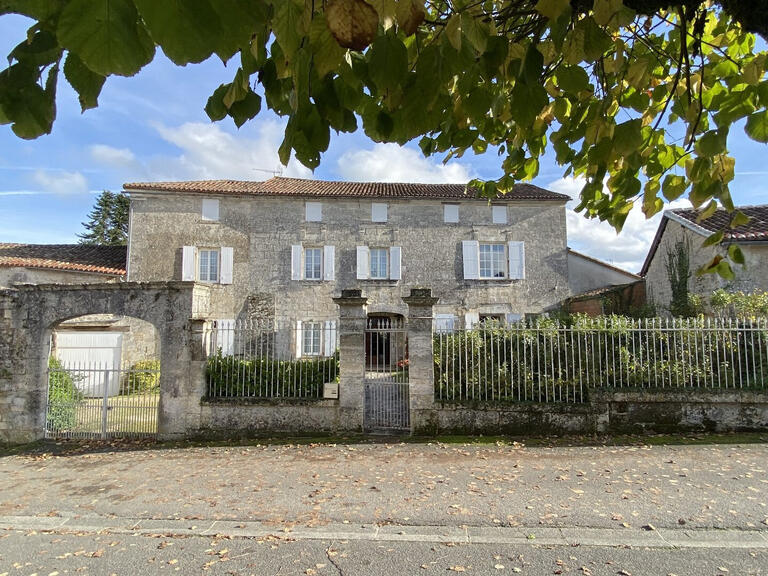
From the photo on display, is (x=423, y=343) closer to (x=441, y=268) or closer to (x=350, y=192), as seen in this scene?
(x=441, y=268)

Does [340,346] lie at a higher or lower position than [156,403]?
higher

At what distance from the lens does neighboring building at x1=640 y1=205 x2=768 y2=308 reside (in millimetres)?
12594

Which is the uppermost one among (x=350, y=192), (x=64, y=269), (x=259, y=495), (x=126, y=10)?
(x=350, y=192)

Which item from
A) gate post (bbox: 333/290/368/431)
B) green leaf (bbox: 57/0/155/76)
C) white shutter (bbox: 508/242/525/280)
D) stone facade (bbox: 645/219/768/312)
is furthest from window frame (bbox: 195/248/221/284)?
green leaf (bbox: 57/0/155/76)

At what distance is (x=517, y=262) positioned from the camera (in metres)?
19.0

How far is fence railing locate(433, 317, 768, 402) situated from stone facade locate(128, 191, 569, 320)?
394 inches

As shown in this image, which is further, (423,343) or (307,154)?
(423,343)

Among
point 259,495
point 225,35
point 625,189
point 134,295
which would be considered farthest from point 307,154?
point 134,295

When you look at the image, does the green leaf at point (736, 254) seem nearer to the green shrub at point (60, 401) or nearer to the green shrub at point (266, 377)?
the green shrub at point (266, 377)

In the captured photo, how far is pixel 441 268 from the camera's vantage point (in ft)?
62.3

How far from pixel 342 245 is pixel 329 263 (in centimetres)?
98

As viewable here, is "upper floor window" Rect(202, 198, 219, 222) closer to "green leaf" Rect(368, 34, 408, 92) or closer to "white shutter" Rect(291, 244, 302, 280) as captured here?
"white shutter" Rect(291, 244, 302, 280)

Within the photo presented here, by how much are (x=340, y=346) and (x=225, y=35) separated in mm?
7657

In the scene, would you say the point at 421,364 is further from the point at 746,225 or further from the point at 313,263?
the point at 313,263
